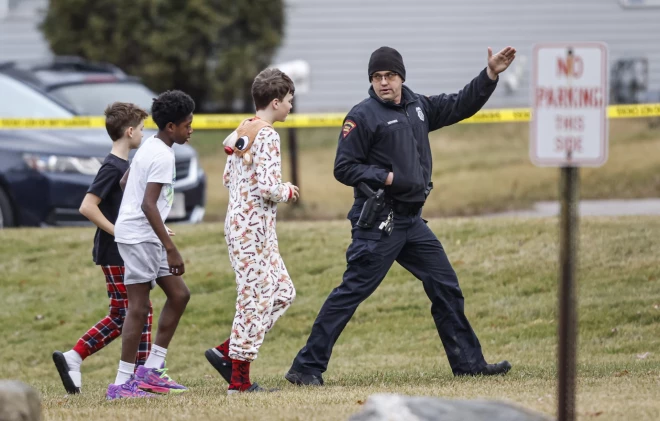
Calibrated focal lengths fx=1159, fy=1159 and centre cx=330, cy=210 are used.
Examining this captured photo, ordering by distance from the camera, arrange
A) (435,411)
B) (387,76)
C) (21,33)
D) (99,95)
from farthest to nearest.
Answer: (21,33)
(99,95)
(387,76)
(435,411)

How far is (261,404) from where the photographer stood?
19.0 ft

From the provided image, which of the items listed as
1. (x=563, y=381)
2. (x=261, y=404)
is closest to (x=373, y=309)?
(x=261, y=404)

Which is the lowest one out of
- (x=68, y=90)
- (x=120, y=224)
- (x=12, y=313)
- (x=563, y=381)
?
(x=12, y=313)

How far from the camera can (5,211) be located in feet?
38.9

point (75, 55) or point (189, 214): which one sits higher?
point (75, 55)

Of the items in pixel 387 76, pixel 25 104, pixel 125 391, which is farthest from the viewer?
pixel 25 104

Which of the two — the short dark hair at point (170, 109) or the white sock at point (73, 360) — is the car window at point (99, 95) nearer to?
the white sock at point (73, 360)

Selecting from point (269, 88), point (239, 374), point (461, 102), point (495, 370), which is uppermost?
point (269, 88)

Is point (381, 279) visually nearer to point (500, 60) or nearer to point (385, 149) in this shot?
point (385, 149)

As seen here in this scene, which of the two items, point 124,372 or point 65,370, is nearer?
point 124,372

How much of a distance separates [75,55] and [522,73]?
964cm

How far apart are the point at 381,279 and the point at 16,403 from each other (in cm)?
286

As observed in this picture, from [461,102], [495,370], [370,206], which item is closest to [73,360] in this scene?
[370,206]

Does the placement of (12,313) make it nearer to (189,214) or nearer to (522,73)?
(189,214)
